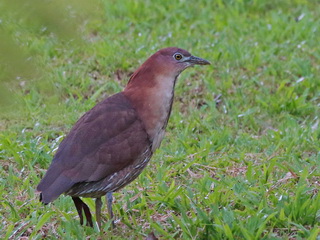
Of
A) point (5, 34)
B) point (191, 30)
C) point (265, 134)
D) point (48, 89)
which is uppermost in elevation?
point (5, 34)

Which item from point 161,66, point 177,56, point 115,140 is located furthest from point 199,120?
point 115,140

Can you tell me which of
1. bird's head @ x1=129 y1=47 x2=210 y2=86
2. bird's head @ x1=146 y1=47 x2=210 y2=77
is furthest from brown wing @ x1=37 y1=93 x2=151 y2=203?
bird's head @ x1=146 y1=47 x2=210 y2=77

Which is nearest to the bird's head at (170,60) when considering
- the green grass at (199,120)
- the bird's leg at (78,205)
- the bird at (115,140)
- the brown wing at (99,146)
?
the bird at (115,140)

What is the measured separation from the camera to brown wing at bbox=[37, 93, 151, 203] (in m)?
4.65

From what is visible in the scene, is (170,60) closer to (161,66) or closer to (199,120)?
(161,66)

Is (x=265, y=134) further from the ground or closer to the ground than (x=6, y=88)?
closer to the ground

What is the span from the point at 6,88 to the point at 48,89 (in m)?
0.23

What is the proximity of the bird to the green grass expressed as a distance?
34 cm

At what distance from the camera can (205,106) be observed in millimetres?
7441

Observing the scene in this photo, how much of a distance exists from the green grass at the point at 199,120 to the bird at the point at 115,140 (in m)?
0.34

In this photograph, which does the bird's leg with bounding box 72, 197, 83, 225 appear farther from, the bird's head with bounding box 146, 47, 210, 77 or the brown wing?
the bird's head with bounding box 146, 47, 210, 77

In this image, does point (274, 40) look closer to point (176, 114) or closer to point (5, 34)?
point (176, 114)

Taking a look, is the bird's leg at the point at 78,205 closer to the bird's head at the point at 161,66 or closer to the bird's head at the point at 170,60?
the bird's head at the point at 161,66

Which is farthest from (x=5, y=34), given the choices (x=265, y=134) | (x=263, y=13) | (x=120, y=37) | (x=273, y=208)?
(x=263, y=13)
